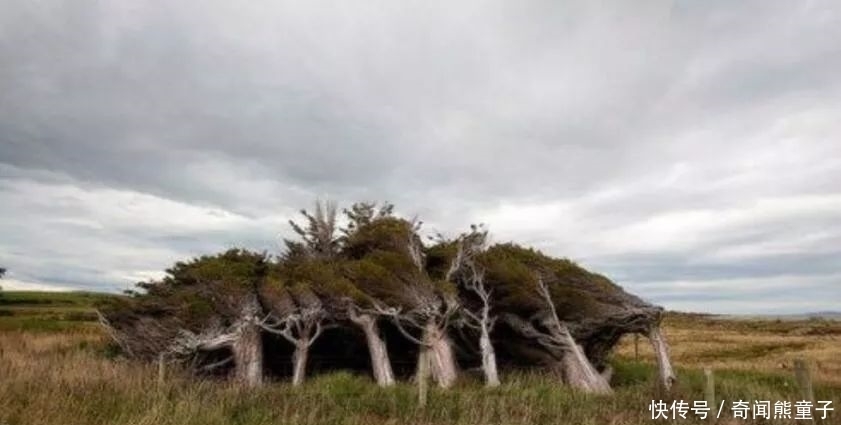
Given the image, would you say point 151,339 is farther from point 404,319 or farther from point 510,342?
point 510,342

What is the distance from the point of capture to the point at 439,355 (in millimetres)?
22375

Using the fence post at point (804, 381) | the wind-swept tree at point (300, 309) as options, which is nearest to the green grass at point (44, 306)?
the wind-swept tree at point (300, 309)

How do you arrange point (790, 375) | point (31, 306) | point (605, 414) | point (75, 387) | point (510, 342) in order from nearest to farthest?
point (75, 387)
point (605, 414)
point (510, 342)
point (790, 375)
point (31, 306)

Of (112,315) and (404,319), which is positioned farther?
(112,315)

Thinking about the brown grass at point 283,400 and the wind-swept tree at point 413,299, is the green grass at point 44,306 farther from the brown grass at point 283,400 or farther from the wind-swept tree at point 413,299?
the wind-swept tree at point 413,299

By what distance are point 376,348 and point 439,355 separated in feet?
6.17

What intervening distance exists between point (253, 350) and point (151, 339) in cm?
290

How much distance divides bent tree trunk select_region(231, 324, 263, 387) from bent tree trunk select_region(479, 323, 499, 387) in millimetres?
6446

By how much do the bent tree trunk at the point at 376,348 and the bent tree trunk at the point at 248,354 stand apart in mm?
2893

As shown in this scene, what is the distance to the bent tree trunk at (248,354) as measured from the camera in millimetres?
21906

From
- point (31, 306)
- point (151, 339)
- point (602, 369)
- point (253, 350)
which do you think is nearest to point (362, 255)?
point (253, 350)

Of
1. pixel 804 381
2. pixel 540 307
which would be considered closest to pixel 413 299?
pixel 540 307

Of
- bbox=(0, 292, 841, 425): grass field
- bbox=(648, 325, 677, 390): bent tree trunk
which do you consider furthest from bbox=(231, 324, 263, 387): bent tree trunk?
bbox=(648, 325, 677, 390): bent tree trunk

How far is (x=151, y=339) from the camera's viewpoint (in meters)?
22.1
